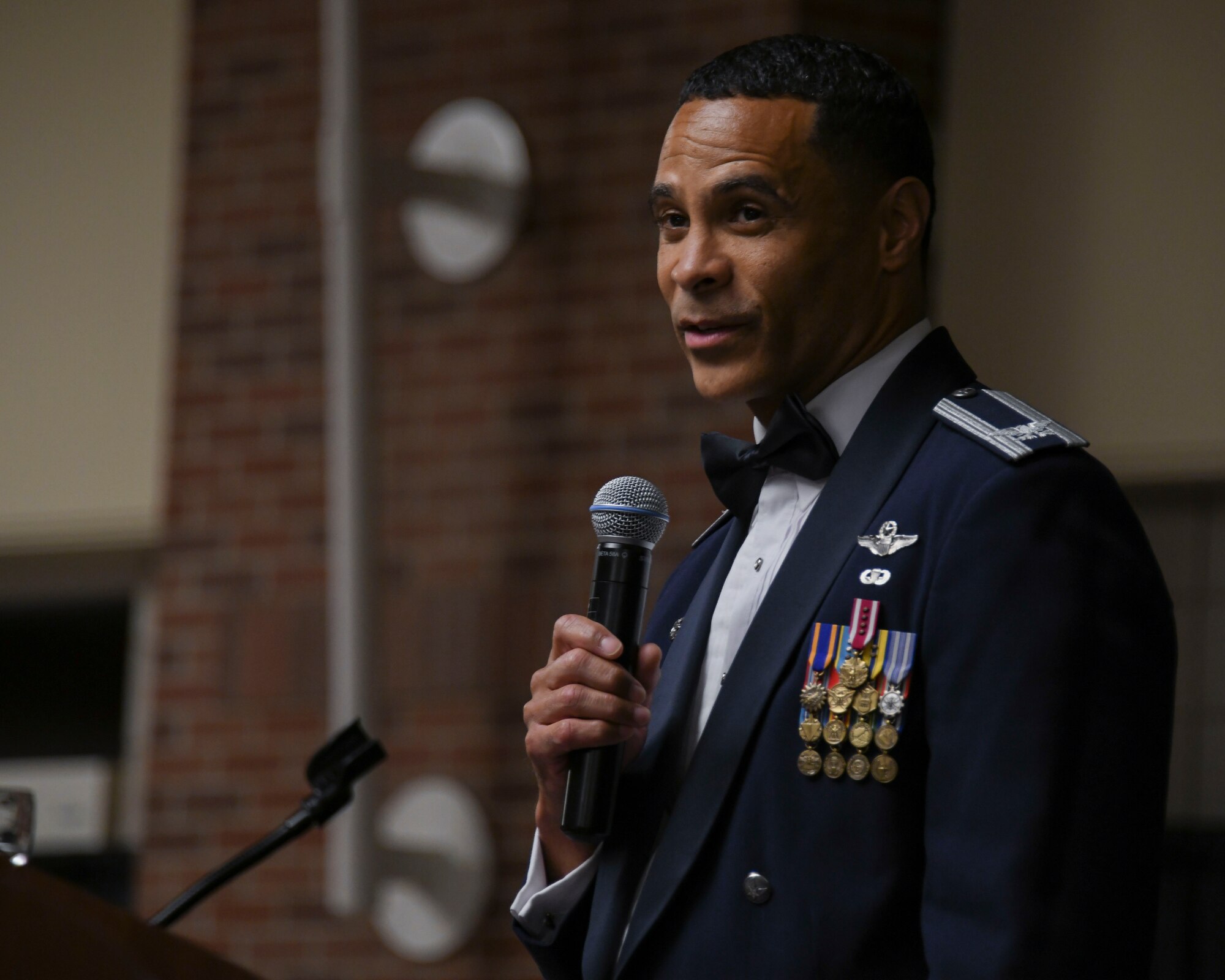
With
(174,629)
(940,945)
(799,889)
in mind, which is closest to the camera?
(940,945)

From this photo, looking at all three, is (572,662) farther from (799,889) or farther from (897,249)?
(897,249)

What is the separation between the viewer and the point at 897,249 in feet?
5.49

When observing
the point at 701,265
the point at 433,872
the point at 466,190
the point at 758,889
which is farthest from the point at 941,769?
the point at 466,190

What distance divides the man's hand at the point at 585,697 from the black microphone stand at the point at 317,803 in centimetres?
39

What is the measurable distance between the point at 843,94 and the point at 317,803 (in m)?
0.98

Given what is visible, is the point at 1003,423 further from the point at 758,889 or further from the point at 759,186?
the point at 758,889

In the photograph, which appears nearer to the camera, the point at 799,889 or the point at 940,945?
the point at 940,945

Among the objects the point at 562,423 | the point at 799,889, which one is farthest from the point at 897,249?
the point at 562,423

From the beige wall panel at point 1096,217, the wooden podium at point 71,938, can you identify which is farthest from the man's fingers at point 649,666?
the beige wall panel at point 1096,217

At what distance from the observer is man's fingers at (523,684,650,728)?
1.52 m

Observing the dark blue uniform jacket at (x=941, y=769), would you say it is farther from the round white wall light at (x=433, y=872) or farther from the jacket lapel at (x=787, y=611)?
the round white wall light at (x=433, y=872)

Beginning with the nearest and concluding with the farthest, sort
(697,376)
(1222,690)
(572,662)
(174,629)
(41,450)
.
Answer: (572,662)
(697,376)
(1222,690)
(174,629)
(41,450)

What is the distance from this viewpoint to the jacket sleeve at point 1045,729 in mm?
1294

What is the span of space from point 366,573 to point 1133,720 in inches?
104
